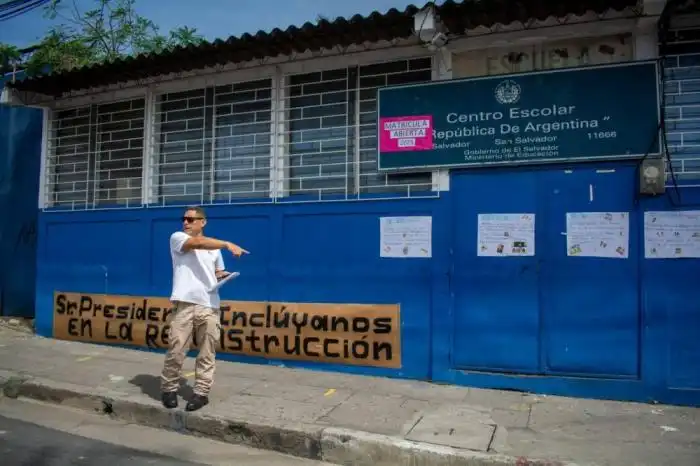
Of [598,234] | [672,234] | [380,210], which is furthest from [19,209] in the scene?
[672,234]

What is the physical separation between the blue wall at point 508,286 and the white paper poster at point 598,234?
60mm

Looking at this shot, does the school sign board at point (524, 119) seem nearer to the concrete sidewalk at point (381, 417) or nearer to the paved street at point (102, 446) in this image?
the concrete sidewalk at point (381, 417)

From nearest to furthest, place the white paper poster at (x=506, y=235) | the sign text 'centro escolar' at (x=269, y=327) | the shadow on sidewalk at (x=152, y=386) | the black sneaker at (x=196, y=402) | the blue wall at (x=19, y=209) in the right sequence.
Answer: the black sneaker at (x=196, y=402)
the shadow on sidewalk at (x=152, y=386)
the white paper poster at (x=506, y=235)
the sign text 'centro escolar' at (x=269, y=327)
the blue wall at (x=19, y=209)

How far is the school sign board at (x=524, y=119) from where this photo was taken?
534 cm

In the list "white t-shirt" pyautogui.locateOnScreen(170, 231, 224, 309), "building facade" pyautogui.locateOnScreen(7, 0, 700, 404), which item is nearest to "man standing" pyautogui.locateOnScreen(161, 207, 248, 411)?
"white t-shirt" pyautogui.locateOnScreen(170, 231, 224, 309)

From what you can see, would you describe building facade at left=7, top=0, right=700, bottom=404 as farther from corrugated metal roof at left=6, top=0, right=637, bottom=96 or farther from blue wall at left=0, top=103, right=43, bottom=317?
blue wall at left=0, top=103, right=43, bottom=317

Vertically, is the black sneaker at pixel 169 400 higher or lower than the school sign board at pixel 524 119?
lower

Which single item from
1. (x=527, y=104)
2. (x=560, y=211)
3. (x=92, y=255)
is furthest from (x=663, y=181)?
(x=92, y=255)

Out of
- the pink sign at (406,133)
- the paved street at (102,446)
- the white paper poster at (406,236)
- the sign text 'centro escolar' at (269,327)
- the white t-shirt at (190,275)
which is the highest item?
the pink sign at (406,133)

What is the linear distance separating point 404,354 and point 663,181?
300 cm

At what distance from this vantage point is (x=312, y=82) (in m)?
6.69

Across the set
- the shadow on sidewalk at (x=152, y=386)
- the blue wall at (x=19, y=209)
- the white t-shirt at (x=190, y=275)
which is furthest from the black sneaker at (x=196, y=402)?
the blue wall at (x=19, y=209)

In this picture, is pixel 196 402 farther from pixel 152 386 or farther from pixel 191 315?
pixel 152 386

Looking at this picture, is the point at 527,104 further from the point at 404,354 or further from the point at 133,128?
the point at 133,128
